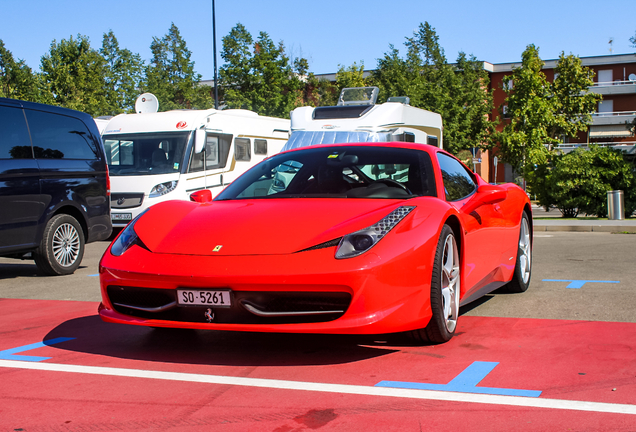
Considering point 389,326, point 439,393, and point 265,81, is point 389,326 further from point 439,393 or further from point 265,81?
point 265,81

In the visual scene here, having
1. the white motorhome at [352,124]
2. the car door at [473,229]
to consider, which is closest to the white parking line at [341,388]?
the car door at [473,229]

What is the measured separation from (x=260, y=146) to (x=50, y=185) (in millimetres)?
9913

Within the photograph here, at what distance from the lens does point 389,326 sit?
13.0ft

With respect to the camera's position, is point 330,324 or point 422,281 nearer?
point 330,324

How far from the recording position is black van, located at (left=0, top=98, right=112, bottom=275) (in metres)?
8.31

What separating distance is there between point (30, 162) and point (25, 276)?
1571 millimetres

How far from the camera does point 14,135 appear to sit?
332 inches

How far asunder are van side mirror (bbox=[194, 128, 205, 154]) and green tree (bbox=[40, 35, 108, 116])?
18.4 metres

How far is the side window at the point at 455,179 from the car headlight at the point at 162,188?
10044 millimetres

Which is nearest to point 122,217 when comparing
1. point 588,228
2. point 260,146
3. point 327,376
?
point 260,146

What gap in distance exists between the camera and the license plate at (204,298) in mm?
3932

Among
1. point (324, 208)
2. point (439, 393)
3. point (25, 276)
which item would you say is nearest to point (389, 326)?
point (439, 393)

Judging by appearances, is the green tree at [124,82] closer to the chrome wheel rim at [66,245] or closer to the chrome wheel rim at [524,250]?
the chrome wheel rim at [66,245]

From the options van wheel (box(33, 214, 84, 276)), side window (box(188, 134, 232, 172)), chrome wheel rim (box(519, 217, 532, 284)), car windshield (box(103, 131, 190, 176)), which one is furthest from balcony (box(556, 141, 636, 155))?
van wheel (box(33, 214, 84, 276))
